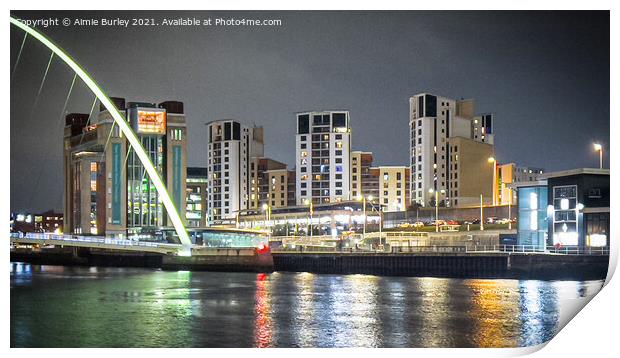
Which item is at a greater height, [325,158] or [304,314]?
[325,158]

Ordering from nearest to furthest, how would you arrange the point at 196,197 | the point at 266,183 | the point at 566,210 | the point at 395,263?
the point at 566,210 → the point at 395,263 → the point at 196,197 → the point at 266,183

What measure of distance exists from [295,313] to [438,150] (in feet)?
147

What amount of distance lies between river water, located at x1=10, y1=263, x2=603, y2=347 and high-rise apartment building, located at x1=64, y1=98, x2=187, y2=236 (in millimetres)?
24217

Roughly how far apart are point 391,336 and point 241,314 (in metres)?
4.07

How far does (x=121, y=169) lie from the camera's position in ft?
174

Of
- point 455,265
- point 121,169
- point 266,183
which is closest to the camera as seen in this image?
point 455,265

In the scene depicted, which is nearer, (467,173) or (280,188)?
(467,173)

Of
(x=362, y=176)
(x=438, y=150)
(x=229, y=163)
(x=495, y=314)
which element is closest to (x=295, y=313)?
(x=495, y=314)

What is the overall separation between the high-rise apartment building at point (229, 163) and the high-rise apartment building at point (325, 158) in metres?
4.91

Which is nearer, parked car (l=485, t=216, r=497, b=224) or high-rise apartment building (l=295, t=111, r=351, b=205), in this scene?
parked car (l=485, t=216, r=497, b=224)

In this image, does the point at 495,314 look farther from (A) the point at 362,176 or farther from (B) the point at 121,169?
(A) the point at 362,176

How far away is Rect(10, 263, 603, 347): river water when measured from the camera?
1462cm

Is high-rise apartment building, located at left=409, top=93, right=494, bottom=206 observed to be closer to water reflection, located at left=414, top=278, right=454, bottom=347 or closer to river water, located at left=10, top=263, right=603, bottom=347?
river water, located at left=10, top=263, right=603, bottom=347

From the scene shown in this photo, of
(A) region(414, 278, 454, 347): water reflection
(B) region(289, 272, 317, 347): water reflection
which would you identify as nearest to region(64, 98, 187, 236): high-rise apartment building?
(B) region(289, 272, 317, 347): water reflection
